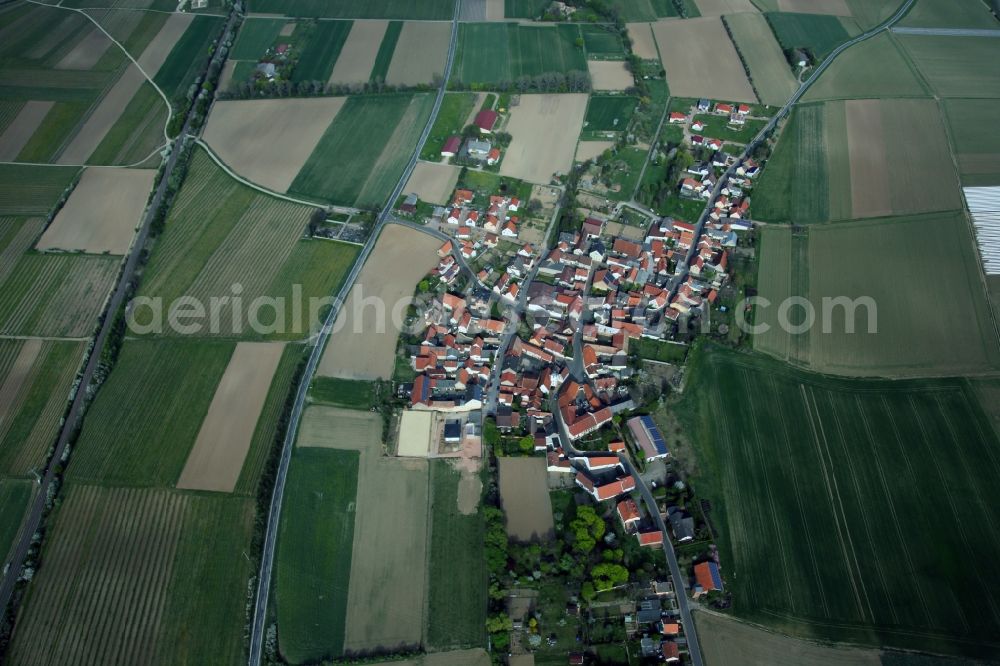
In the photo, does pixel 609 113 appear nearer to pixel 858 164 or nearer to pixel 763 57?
pixel 763 57

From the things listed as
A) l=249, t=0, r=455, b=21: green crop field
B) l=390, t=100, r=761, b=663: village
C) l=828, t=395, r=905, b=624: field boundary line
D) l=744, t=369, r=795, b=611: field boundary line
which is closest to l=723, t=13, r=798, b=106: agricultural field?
l=390, t=100, r=761, b=663: village

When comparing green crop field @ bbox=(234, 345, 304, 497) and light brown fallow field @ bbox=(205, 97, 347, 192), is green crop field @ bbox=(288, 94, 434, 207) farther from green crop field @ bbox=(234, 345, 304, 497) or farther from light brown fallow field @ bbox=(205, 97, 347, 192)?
green crop field @ bbox=(234, 345, 304, 497)

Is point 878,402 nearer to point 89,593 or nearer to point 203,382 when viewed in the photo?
point 203,382

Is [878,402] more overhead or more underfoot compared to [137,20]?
more underfoot

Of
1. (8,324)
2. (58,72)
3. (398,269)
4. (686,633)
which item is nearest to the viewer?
(686,633)

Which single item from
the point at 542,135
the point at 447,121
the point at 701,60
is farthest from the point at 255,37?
the point at 701,60

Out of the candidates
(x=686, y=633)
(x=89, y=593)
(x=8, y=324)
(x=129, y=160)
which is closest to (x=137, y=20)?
→ (x=129, y=160)
